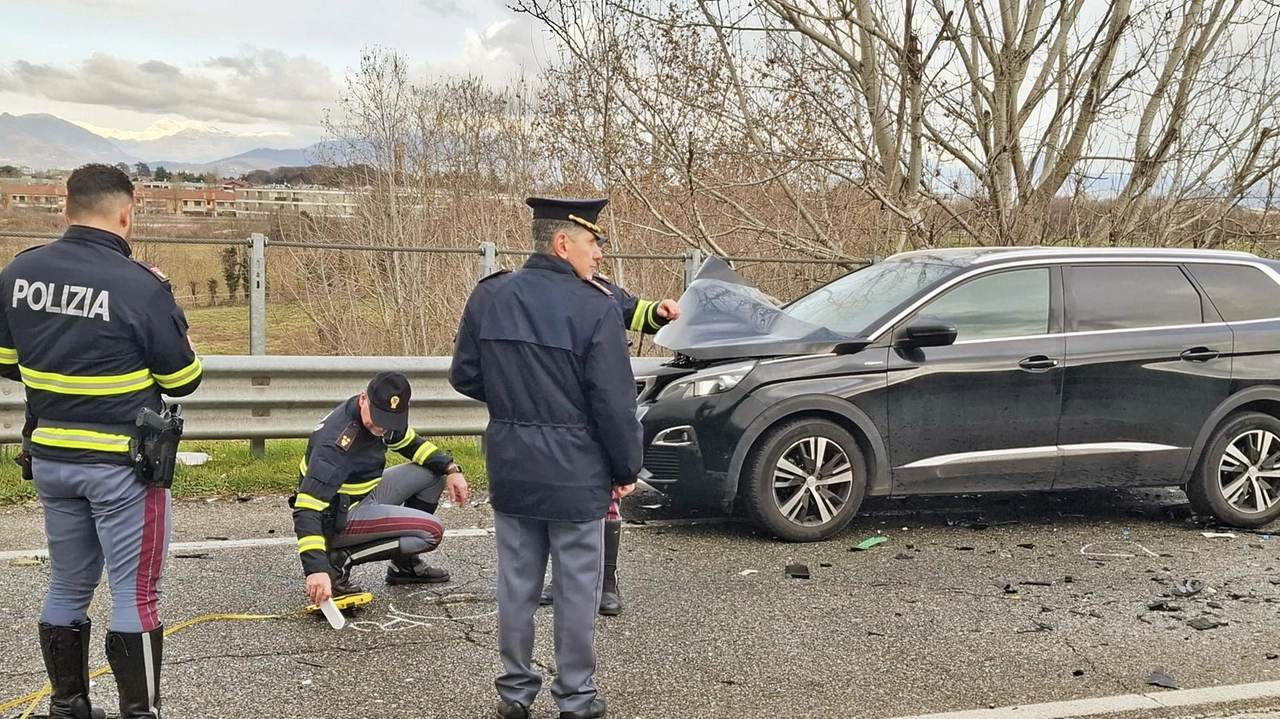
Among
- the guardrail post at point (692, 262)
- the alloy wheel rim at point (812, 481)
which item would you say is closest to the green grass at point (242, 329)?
the guardrail post at point (692, 262)

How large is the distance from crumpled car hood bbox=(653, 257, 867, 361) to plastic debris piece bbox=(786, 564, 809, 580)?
1.19m

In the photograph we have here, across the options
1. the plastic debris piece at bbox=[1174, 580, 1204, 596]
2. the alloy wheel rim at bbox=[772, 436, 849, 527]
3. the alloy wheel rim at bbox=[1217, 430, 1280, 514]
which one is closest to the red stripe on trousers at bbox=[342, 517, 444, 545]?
the alloy wheel rim at bbox=[772, 436, 849, 527]

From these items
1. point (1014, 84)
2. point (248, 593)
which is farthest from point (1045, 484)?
point (1014, 84)

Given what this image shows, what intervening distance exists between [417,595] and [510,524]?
1.53m

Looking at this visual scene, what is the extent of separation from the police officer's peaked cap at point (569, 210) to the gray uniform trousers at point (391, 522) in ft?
6.09

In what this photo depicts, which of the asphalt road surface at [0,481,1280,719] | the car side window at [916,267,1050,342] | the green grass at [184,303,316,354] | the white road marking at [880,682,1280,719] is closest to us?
the white road marking at [880,682,1280,719]

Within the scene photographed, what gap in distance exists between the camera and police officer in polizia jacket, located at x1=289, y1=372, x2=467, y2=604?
4.37m

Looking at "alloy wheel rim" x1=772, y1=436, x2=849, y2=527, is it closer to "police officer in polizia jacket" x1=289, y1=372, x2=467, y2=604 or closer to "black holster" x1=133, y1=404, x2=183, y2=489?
"police officer in polizia jacket" x1=289, y1=372, x2=467, y2=604

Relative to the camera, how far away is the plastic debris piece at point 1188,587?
16.8 feet

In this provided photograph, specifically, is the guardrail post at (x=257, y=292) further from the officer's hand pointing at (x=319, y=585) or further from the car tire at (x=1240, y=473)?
the car tire at (x=1240, y=473)

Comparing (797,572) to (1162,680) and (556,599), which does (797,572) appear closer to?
(1162,680)

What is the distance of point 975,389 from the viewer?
5.99m

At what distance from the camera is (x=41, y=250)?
3.27m

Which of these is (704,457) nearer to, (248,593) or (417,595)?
(417,595)
